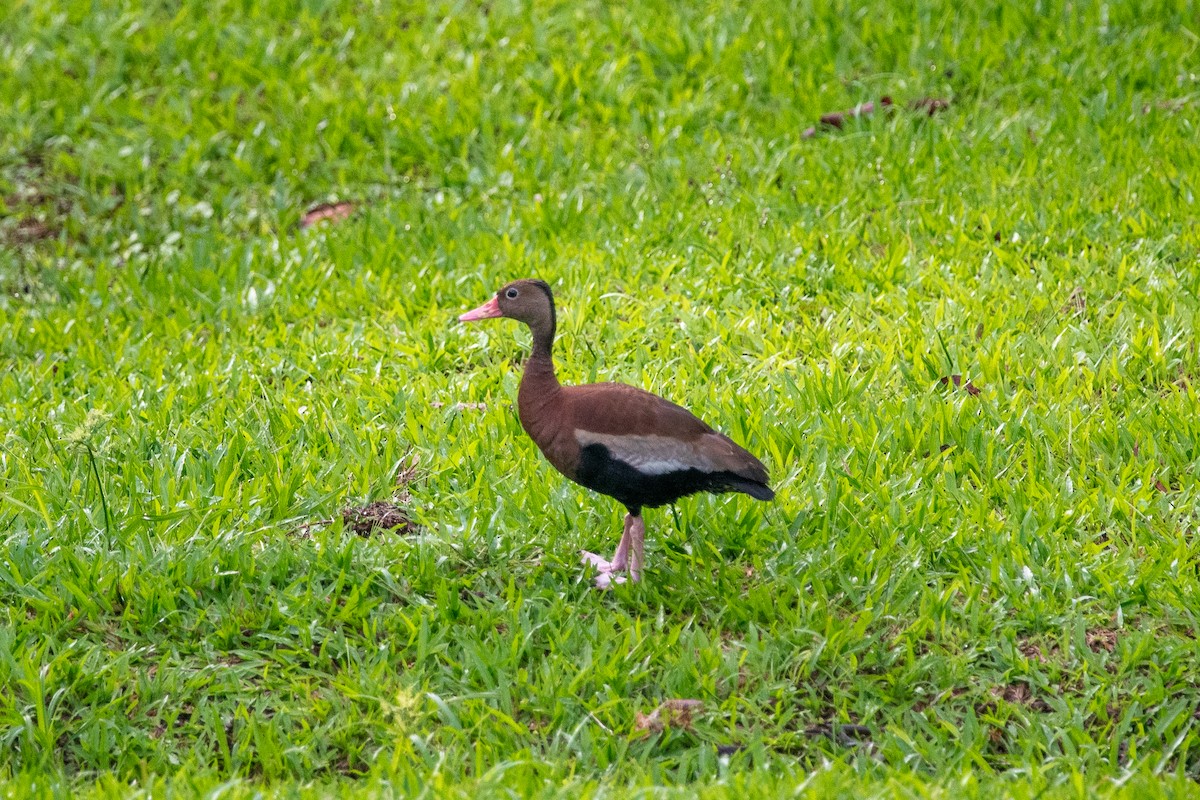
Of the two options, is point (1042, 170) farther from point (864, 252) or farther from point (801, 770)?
point (801, 770)

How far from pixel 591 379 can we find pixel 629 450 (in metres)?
1.63

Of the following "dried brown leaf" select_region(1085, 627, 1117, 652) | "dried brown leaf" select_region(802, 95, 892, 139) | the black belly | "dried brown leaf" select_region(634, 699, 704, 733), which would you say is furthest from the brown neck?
"dried brown leaf" select_region(802, 95, 892, 139)

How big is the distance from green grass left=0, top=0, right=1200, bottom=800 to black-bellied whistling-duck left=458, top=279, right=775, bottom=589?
36cm

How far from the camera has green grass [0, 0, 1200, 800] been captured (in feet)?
13.5

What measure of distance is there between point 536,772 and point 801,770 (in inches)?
30.3

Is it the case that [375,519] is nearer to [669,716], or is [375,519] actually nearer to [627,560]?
[627,560]

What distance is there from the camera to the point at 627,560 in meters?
4.72

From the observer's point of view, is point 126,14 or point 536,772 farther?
point 126,14

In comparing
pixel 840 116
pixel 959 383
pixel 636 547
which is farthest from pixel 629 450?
pixel 840 116

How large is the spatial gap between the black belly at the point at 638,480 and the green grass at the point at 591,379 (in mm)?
395

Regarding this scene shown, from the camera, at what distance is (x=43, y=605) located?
450 centimetres

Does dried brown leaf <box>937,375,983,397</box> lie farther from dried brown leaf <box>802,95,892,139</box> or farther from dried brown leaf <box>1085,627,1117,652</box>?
dried brown leaf <box>802,95,892,139</box>

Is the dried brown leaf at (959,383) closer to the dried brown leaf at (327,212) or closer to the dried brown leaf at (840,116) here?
the dried brown leaf at (840,116)

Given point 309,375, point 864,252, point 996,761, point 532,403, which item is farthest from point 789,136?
point 996,761
